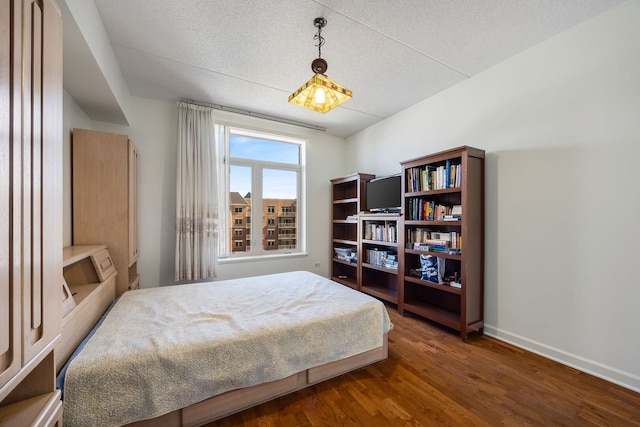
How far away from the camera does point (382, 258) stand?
3465mm

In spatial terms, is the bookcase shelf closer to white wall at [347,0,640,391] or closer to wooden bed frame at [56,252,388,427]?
white wall at [347,0,640,391]

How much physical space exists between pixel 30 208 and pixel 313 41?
2190 mm

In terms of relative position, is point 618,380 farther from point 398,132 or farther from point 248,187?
point 248,187

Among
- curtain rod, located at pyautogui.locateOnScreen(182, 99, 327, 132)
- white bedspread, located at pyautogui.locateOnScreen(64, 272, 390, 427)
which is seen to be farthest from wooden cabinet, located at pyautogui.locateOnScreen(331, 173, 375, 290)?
white bedspread, located at pyautogui.locateOnScreen(64, 272, 390, 427)

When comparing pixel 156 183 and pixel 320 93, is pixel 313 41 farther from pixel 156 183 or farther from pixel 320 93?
pixel 156 183

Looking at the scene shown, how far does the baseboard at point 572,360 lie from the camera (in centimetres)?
174

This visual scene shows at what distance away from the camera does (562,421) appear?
146 centimetres

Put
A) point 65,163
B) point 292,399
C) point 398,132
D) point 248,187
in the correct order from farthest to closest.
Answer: point 248,187, point 398,132, point 65,163, point 292,399

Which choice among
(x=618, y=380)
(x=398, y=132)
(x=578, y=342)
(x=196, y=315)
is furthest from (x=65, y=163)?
(x=618, y=380)

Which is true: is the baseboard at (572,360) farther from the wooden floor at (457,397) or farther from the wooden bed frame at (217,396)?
the wooden bed frame at (217,396)

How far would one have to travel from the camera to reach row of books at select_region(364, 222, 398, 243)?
3.30 m

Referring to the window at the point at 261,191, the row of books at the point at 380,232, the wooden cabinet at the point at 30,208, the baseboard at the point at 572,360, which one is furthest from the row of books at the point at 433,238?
the wooden cabinet at the point at 30,208

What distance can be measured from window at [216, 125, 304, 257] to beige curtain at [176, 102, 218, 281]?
10.3 inches

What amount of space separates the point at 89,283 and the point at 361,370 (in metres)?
2.20
